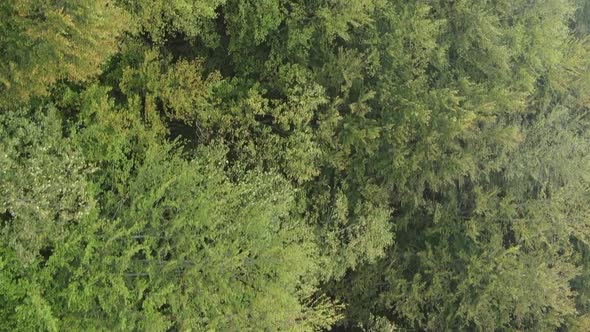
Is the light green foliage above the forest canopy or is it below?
above

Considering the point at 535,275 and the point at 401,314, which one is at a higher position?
the point at 535,275

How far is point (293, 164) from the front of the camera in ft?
46.0

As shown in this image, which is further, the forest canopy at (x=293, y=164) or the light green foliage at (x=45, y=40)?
the forest canopy at (x=293, y=164)

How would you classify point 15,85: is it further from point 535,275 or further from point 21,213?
point 535,275

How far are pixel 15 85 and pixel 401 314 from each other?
12241mm

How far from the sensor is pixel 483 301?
16312 mm

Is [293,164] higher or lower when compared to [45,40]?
lower

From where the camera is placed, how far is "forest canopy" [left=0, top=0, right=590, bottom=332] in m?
10.4

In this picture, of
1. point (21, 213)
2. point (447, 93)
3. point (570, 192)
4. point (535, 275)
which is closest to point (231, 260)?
point (21, 213)

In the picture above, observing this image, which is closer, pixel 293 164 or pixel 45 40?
pixel 45 40

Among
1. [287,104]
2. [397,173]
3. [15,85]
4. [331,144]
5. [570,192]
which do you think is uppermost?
[15,85]

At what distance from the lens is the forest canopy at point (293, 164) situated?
10422 mm

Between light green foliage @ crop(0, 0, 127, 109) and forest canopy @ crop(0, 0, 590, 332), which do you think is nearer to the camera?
light green foliage @ crop(0, 0, 127, 109)

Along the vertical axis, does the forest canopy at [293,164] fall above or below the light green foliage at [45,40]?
below
